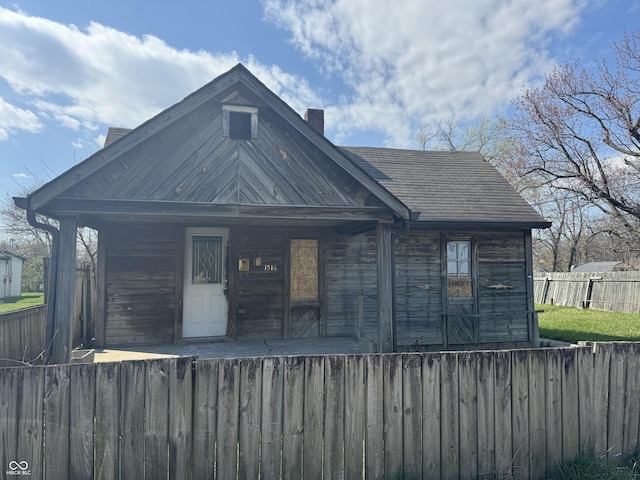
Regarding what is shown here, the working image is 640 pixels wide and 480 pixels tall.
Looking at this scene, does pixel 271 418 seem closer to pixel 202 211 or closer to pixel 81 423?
pixel 81 423

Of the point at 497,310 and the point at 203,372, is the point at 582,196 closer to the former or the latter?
the point at 497,310

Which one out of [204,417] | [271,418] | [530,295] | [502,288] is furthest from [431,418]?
[530,295]

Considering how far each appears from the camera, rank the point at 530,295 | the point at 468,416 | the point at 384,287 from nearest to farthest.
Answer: the point at 468,416 → the point at 384,287 → the point at 530,295

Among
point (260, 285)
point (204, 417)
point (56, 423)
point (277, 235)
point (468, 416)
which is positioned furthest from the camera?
point (277, 235)

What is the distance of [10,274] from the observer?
31844 mm

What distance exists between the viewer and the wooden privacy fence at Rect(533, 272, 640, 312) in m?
16.8

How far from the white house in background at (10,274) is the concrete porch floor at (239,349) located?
1179 inches

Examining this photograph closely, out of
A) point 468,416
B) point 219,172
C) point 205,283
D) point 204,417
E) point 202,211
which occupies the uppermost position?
point 219,172

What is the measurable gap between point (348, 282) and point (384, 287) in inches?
102

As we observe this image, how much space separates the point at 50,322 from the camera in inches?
231

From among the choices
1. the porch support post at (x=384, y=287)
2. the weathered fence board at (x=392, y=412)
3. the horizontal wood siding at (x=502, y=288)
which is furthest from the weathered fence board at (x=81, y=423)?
the horizontal wood siding at (x=502, y=288)

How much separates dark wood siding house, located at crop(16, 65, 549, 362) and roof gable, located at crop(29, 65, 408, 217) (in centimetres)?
2

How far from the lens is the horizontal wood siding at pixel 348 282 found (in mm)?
9195

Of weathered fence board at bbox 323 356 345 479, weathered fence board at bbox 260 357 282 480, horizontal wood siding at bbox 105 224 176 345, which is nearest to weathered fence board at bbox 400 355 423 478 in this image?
weathered fence board at bbox 323 356 345 479
